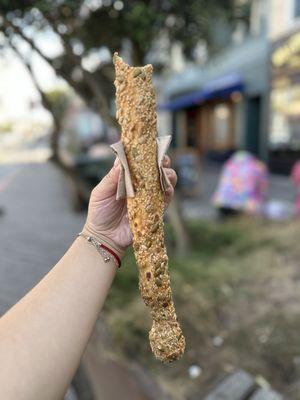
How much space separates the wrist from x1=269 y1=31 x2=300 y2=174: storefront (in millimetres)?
11198

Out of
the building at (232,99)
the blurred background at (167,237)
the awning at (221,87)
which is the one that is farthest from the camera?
the awning at (221,87)

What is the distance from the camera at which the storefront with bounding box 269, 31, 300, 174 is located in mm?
11484

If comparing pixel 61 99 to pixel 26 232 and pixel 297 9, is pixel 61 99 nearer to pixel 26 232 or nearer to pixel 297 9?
pixel 26 232

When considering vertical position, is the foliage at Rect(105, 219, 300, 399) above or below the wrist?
below

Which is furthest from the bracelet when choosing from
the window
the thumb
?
the window

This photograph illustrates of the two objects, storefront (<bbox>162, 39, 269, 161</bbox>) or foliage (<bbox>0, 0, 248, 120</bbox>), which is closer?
foliage (<bbox>0, 0, 248, 120</bbox>)

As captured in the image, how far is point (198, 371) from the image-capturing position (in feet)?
11.7

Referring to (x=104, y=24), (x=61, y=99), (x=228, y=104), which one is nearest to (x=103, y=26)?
(x=104, y=24)

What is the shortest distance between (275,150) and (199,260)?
8.06 meters

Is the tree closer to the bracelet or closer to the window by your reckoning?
the bracelet

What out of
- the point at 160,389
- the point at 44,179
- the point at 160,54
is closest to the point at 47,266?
the point at 160,389

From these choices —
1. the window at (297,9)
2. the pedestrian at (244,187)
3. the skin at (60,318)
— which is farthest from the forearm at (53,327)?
the window at (297,9)

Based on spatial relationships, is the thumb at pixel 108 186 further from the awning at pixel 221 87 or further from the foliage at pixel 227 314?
the awning at pixel 221 87

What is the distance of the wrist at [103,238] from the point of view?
3.97 feet
